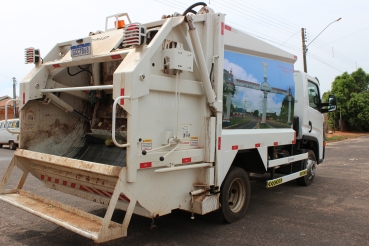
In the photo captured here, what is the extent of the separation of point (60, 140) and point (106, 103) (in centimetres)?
92

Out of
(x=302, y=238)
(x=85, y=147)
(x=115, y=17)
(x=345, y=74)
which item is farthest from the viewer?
(x=345, y=74)

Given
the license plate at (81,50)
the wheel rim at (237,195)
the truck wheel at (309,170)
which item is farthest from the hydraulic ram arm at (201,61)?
the truck wheel at (309,170)

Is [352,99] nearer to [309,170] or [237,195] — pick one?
[309,170]

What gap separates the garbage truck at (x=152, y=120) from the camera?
3.67m

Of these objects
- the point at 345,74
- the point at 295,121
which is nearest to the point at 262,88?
the point at 295,121

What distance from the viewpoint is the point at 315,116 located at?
26.1 feet

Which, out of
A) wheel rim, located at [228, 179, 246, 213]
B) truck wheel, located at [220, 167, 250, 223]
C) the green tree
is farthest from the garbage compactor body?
the green tree

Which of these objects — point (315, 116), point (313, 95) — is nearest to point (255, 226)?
point (315, 116)

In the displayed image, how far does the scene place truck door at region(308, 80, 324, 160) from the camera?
305 inches

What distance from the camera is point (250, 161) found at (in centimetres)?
568

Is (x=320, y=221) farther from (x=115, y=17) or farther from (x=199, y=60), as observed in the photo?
(x=115, y=17)

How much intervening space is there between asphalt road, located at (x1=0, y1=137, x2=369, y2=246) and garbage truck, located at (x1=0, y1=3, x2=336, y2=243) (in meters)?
0.40

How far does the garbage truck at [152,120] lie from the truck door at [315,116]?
167 centimetres

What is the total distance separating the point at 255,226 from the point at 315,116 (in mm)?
3932
